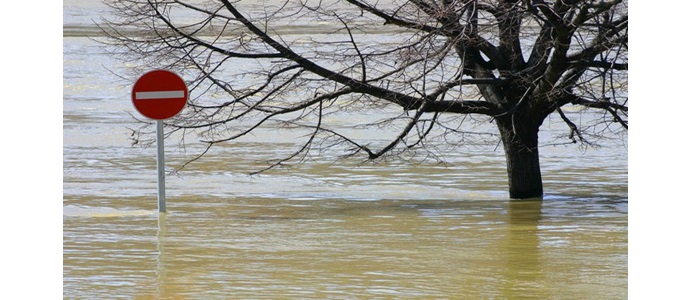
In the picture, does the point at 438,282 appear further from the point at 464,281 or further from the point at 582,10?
the point at 582,10

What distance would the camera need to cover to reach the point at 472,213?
15.3 m

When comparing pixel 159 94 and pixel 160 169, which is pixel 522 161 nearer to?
pixel 160 169

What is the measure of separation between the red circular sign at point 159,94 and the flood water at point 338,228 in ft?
3.95

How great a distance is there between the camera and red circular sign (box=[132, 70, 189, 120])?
48.0 feet

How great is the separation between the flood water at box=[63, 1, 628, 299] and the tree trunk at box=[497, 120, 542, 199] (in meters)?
0.33

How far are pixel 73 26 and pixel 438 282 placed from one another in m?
29.7

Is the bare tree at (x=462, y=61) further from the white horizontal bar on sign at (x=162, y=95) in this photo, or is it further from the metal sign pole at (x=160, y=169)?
the white horizontal bar on sign at (x=162, y=95)

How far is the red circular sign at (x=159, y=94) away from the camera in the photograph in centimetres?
1462

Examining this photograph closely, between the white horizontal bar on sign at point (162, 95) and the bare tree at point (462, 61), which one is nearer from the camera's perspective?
the white horizontal bar on sign at point (162, 95)

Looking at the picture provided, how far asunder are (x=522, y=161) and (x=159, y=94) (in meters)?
4.87

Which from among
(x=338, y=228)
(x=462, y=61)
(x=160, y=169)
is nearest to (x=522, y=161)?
(x=462, y=61)

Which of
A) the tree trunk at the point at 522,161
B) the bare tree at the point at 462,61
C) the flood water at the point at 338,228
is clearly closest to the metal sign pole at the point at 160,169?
the flood water at the point at 338,228

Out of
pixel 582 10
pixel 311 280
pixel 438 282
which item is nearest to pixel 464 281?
pixel 438 282

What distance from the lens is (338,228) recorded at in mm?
14117
